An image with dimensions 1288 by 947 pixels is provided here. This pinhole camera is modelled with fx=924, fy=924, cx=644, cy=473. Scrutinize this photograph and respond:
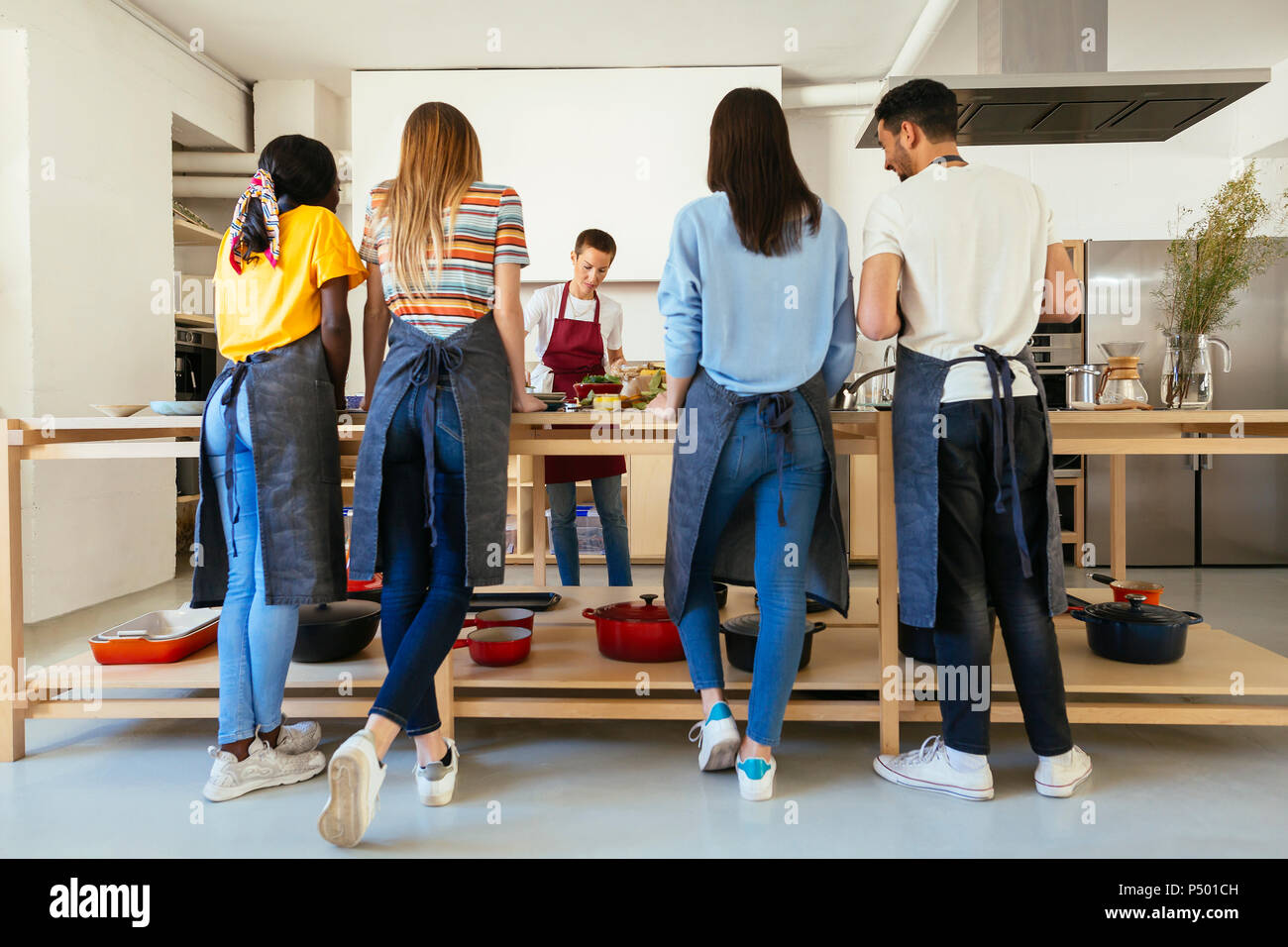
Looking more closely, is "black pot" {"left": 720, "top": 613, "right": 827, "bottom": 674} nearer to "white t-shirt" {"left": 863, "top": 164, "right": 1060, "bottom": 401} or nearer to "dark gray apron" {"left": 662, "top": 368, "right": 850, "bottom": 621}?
"dark gray apron" {"left": 662, "top": 368, "right": 850, "bottom": 621}

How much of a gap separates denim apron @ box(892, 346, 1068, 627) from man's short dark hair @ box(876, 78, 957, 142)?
1.44ft

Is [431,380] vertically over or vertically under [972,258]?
under

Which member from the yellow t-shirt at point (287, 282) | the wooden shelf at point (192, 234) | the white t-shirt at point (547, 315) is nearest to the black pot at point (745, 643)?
the yellow t-shirt at point (287, 282)

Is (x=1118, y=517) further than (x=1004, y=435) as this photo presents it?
Yes

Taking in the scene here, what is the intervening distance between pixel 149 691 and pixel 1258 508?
17.6 feet

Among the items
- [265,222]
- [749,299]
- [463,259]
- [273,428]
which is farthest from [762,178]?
[273,428]

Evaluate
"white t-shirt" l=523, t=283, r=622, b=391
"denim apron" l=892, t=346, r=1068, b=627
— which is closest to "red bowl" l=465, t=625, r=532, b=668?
"denim apron" l=892, t=346, r=1068, b=627

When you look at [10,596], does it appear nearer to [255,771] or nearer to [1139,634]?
[255,771]

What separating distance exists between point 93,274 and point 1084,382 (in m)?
4.03

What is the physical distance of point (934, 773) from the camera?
1.90 m

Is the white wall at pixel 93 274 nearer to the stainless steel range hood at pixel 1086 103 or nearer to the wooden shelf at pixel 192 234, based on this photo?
the wooden shelf at pixel 192 234

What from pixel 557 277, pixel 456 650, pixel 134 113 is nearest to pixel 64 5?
pixel 134 113

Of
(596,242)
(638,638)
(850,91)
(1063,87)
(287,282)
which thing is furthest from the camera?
(850,91)

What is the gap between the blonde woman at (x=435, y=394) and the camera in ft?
5.77
